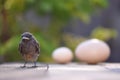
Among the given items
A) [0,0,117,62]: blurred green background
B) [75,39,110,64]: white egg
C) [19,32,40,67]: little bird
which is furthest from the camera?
[0,0,117,62]: blurred green background

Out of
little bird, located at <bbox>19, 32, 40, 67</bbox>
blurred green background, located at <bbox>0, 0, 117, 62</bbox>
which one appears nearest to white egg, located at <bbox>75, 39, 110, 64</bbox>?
little bird, located at <bbox>19, 32, 40, 67</bbox>

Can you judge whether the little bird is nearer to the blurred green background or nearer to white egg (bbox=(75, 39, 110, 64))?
white egg (bbox=(75, 39, 110, 64))

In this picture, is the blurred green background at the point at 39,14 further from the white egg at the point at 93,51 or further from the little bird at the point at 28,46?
the little bird at the point at 28,46

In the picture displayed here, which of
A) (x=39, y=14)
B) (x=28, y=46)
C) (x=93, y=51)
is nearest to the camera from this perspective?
(x=28, y=46)

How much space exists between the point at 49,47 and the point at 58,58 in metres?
0.66

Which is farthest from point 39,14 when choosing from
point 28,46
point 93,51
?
point 28,46

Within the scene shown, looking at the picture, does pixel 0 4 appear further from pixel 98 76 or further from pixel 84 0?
pixel 98 76

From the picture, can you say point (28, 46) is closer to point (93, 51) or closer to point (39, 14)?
point (93, 51)

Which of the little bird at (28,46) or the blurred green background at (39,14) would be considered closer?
the little bird at (28,46)

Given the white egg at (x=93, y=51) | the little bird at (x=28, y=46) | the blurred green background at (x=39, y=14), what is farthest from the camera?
the blurred green background at (x=39, y=14)

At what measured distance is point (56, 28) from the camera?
97.1 inches

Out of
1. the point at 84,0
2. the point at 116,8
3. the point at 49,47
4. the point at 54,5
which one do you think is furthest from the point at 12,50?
the point at 116,8

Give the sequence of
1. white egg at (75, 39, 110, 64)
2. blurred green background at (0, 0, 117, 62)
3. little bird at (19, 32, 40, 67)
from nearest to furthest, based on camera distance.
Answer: little bird at (19, 32, 40, 67), white egg at (75, 39, 110, 64), blurred green background at (0, 0, 117, 62)

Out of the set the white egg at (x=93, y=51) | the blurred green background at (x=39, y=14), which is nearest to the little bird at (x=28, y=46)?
the white egg at (x=93, y=51)
